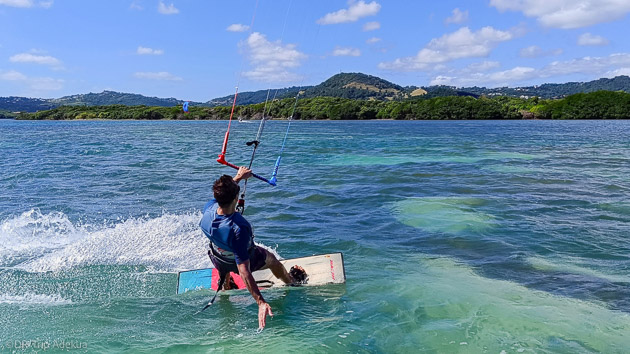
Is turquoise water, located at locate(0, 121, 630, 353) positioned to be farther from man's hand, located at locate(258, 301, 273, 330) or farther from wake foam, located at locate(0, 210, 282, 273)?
man's hand, located at locate(258, 301, 273, 330)

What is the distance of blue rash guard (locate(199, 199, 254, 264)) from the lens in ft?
20.5

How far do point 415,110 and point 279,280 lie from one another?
481 feet

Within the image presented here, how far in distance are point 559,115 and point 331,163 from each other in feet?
384

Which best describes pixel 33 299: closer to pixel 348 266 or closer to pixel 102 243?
pixel 102 243

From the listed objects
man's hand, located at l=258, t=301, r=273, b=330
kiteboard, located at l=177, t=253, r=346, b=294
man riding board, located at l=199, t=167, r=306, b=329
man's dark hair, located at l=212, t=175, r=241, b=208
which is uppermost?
man's dark hair, located at l=212, t=175, r=241, b=208

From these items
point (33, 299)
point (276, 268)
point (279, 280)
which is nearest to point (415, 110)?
point (279, 280)

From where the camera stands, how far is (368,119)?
15288cm

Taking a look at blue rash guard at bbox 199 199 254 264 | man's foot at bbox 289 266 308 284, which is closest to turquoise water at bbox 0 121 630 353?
man's foot at bbox 289 266 308 284

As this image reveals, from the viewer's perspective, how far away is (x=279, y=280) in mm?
7965

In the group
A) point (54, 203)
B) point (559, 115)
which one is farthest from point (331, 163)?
point (559, 115)

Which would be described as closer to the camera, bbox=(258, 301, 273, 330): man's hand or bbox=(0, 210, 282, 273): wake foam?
bbox=(258, 301, 273, 330): man's hand

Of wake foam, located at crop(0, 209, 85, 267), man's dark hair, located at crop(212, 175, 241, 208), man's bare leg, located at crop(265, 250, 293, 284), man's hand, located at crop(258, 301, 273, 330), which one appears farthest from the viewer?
wake foam, located at crop(0, 209, 85, 267)

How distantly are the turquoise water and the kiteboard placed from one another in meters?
0.22

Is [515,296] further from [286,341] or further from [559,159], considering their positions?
[559,159]
